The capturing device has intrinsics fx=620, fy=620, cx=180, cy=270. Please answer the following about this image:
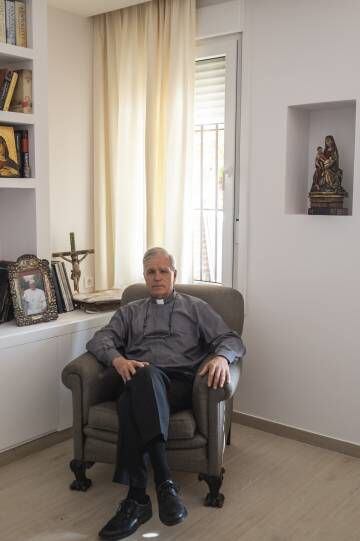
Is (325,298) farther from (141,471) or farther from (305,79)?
(141,471)

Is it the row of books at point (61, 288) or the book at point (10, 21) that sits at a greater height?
the book at point (10, 21)

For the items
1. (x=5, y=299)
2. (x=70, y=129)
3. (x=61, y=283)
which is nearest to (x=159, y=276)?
(x=61, y=283)

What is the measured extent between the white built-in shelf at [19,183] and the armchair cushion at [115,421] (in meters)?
1.21

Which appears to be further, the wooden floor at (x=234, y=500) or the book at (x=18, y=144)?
the book at (x=18, y=144)

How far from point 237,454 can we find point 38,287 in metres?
1.34

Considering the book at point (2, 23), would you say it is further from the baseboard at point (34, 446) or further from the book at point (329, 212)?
the baseboard at point (34, 446)

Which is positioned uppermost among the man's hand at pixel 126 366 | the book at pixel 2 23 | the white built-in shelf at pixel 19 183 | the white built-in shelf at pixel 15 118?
the book at pixel 2 23

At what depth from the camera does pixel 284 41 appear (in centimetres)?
318

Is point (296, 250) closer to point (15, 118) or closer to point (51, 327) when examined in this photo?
point (51, 327)

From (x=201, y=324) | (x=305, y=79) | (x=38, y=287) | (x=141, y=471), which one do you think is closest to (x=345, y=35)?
(x=305, y=79)

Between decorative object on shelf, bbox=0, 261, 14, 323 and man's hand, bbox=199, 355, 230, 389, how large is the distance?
1.14 metres

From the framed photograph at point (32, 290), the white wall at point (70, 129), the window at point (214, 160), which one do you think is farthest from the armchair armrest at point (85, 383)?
the white wall at point (70, 129)

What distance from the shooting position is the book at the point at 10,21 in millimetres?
3100

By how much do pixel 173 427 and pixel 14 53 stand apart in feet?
6.54
